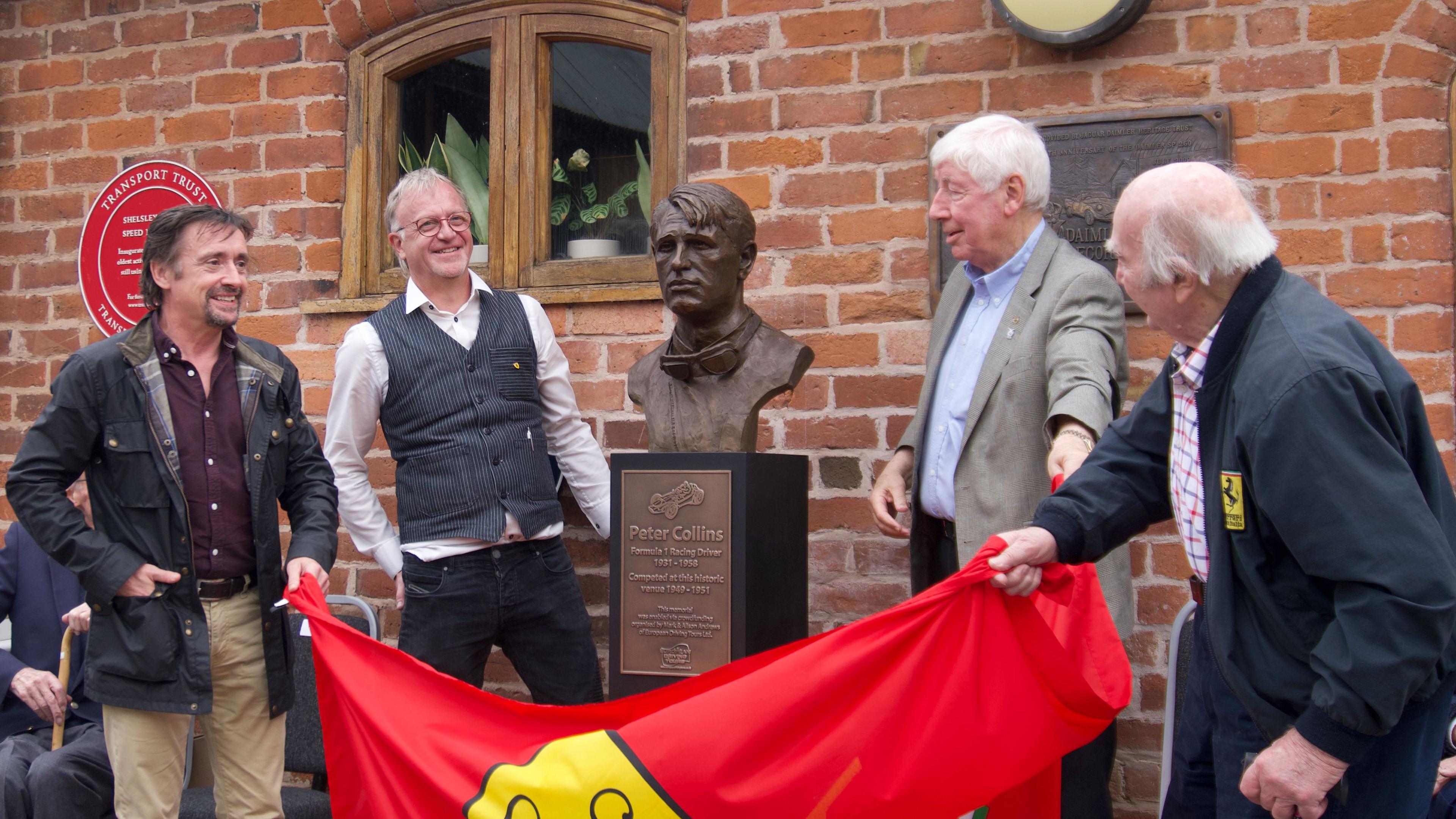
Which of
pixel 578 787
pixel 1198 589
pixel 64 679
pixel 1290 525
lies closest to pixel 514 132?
pixel 64 679

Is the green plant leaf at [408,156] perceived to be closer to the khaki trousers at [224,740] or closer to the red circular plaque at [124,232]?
the red circular plaque at [124,232]

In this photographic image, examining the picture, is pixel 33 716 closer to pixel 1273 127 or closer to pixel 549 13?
pixel 549 13

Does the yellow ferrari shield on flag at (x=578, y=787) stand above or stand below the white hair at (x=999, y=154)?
below

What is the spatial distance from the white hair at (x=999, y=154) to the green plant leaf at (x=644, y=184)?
1474 mm

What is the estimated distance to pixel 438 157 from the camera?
14.2 ft

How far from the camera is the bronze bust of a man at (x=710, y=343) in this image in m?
3.07

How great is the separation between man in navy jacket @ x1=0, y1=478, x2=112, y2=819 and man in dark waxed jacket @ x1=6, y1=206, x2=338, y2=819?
0.30 metres

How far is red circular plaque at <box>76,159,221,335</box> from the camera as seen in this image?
175 inches

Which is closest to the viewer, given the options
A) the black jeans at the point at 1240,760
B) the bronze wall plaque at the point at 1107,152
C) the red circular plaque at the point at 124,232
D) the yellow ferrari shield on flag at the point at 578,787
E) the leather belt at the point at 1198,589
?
the black jeans at the point at 1240,760

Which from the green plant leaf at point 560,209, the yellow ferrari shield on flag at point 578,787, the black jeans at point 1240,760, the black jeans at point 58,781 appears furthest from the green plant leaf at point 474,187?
the black jeans at point 1240,760

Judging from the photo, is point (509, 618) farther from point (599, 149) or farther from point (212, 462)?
point (599, 149)

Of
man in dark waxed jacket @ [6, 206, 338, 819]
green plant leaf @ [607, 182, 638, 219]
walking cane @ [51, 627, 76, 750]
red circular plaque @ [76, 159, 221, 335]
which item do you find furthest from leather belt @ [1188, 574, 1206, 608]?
red circular plaque @ [76, 159, 221, 335]

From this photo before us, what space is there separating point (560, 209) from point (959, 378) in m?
1.91

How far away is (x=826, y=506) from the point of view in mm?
3707
